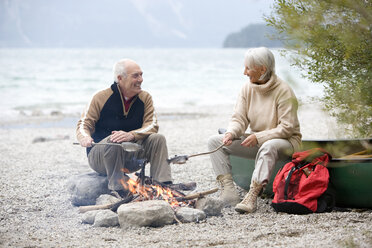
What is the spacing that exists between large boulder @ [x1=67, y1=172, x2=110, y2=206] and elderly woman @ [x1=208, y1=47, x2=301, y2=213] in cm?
109

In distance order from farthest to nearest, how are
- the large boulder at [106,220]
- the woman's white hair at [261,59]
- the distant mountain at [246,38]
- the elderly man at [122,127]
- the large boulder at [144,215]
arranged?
1. the distant mountain at [246,38]
2. the elderly man at [122,127]
3. the woman's white hair at [261,59]
4. the large boulder at [106,220]
5. the large boulder at [144,215]

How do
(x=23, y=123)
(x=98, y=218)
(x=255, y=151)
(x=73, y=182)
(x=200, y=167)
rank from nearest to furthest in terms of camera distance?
(x=98, y=218), (x=255, y=151), (x=73, y=182), (x=200, y=167), (x=23, y=123)

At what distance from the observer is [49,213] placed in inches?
177

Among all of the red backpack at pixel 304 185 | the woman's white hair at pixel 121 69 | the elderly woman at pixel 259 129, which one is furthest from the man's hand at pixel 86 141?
the red backpack at pixel 304 185

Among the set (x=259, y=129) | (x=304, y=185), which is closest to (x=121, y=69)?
(x=259, y=129)

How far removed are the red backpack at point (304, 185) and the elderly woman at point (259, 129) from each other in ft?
0.48

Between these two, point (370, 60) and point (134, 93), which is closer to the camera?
point (370, 60)

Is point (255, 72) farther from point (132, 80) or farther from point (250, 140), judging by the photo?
point (132, 80)

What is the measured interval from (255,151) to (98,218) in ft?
5.05

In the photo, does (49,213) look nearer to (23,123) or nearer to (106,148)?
(106,148)

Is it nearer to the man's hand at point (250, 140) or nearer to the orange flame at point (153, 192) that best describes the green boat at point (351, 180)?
the man's hand at point (250, 140)

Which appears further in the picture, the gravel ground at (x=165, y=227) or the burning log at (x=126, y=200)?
the burning log at (x=126, y=200)

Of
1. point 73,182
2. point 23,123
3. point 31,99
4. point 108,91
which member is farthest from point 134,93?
point 31,99

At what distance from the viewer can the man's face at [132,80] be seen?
14.8 ft
